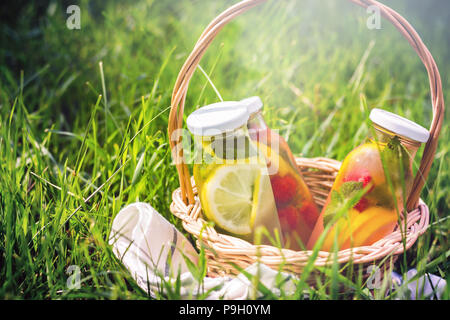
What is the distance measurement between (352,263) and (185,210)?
0.30m

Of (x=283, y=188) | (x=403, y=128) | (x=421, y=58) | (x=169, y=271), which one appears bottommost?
(x=169, y=271)

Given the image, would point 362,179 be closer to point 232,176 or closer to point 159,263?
point 232,176

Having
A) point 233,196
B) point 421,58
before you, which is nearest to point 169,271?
point 233,196

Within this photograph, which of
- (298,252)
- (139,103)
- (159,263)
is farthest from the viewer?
(139,103)

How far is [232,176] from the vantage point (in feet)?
2.14

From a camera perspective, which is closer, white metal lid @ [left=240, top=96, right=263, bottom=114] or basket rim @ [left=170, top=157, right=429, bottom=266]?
basket rim @ [left=170, top=157, right=429, bottom=266]

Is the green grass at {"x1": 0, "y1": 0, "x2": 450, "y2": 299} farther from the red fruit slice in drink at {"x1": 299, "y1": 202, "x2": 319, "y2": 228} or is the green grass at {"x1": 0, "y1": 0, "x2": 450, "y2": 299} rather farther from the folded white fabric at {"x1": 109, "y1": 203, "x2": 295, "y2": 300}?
the red fruit slice in drink at {"x1": 299, "y1": 202, "x2": 319, "y2": 228}

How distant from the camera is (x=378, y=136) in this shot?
2.22 feet

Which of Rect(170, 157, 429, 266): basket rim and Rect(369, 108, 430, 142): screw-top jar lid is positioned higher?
Rect(369, 108, 430, 142): screw-top jar lid

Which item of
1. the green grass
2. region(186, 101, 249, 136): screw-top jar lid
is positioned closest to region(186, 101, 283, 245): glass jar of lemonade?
region(186, 101, 249, 136): screw-top jar lid

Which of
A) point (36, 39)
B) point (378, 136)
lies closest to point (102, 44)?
point (36, 39)

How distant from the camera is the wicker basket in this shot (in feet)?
1.91

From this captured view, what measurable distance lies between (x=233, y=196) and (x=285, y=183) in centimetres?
11
